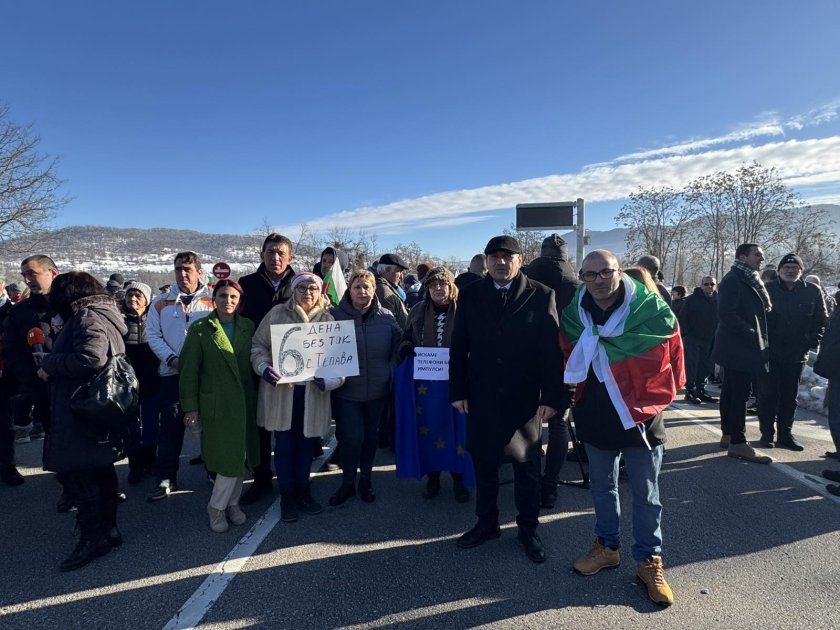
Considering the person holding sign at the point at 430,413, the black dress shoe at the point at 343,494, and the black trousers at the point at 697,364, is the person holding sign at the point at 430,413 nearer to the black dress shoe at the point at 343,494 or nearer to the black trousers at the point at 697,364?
the black dress shoe at the point at 343,494

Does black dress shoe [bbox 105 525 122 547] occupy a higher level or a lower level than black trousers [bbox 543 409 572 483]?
lower

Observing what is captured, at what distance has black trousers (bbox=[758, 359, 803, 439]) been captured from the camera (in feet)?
18.0

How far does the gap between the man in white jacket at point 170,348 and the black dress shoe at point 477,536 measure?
301 cm

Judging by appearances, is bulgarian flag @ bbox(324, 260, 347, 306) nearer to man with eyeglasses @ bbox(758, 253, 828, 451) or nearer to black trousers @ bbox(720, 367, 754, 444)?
black trousers @ bbox(720, 367, 754, 444)

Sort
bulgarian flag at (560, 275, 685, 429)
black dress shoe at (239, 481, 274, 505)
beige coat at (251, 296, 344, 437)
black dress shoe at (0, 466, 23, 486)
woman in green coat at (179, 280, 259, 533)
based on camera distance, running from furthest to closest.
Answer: black dress shoe at (0, 466, 23, 486), black dress shoe at (239, 481, 274, 505), beige coat at (251, 296, 344, 437), woman in green coat at (179, 280, 259, 533), bulgarian flag at (560, 275, 685, 429)

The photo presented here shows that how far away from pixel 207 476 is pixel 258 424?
1.54m

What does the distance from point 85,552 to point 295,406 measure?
5.90ft

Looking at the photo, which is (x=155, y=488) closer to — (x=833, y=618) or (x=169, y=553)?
(x=169, y=553)

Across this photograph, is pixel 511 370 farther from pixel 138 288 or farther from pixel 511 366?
pixel 138 288

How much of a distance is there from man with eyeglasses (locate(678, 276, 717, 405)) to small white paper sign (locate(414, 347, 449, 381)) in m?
6.02

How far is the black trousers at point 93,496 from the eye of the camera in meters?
3.19

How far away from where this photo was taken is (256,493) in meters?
4.16

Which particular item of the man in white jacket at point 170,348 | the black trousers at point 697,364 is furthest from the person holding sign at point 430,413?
the black trousers at point 697,364

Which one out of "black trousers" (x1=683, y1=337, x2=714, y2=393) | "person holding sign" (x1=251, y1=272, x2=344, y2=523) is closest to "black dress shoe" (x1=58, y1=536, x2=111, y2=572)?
"person holding sign" (x1=251, y1=272, x2=344, y2=523)
